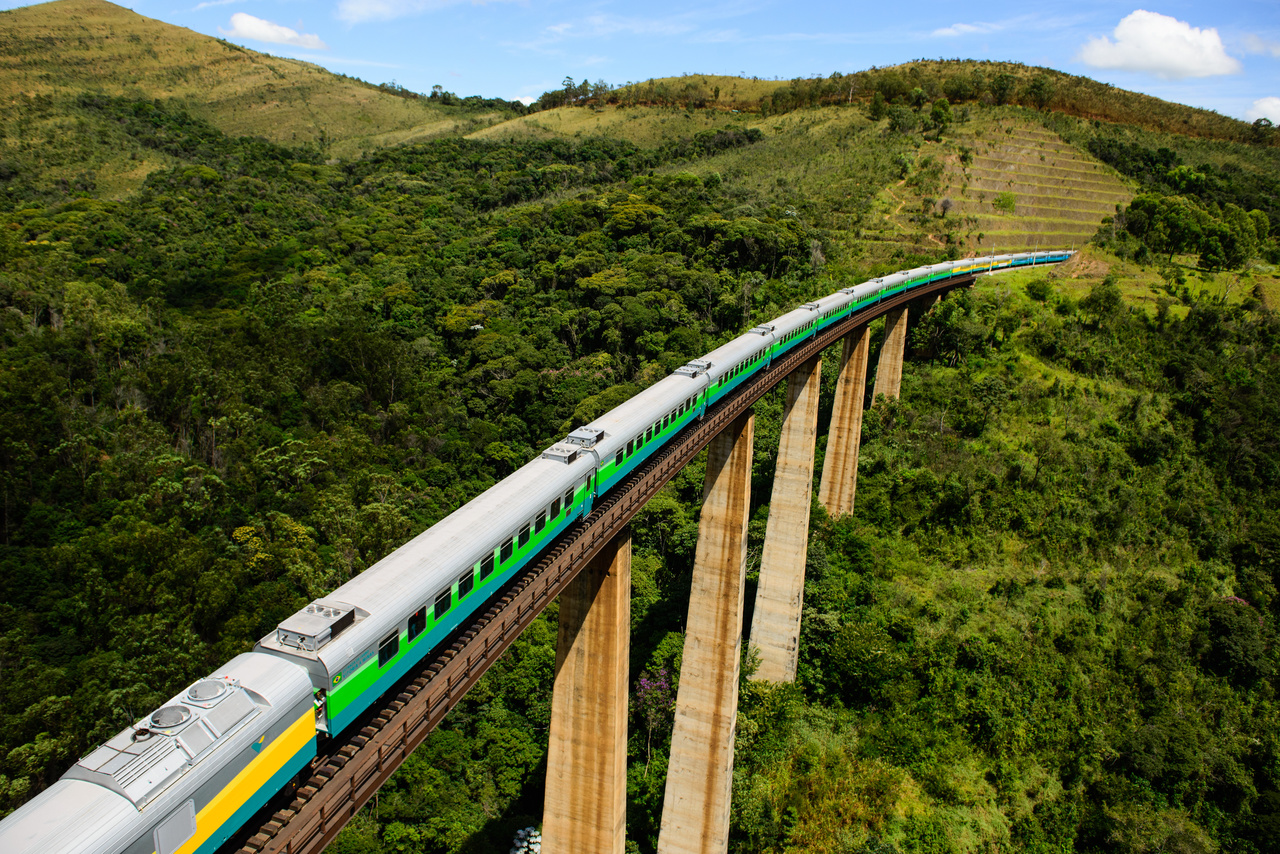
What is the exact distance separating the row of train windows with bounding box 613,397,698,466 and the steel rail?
67 cm

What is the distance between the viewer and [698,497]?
124ft

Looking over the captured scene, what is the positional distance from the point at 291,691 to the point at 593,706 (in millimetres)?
8189

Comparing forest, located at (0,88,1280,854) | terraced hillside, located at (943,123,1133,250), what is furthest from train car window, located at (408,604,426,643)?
terraced hillside, located at (943,123,1133,250)

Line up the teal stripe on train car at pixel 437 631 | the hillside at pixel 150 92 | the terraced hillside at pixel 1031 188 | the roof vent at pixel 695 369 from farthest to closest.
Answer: the hillside at pixel 150 92
the terraced hillside at pixel 1031 188
the roof vent at pixel 695 369
the teal stripe on train car at pixel 437 631

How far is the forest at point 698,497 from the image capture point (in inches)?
957

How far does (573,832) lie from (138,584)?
2371 centimetres

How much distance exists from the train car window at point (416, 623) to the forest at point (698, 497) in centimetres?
1679

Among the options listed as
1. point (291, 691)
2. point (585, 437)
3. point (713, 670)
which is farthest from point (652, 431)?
point (291, 691)

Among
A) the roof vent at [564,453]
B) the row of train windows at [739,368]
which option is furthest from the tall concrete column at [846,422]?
the roof vent at [564,453]

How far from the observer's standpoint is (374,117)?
422 feet

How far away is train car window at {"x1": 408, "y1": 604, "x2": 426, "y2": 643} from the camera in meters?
9.90

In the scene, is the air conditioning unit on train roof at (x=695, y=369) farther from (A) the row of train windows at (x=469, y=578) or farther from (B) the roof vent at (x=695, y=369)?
(A) the row of train windows at (x=469, y=578)

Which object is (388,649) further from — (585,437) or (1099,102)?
(1099,102)

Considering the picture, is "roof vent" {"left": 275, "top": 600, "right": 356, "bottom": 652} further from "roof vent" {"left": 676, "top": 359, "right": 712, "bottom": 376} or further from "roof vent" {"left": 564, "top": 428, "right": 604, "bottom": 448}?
"roof vent" {"left": 676, "top": 359, "right": 712, "bottom": 376}
